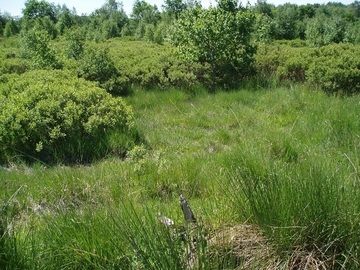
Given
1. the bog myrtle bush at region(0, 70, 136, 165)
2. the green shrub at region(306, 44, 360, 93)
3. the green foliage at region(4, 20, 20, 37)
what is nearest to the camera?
the bog myrtle bush at region(0, 70, 136, 165)

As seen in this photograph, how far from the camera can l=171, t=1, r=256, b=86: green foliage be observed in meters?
8.51

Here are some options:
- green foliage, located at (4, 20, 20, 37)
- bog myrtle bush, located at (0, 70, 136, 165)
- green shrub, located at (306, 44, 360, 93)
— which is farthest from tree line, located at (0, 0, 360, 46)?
bog myrtle bush, located at (0, 70, 136, 165)

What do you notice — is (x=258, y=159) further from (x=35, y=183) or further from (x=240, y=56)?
(x=240, y=56)

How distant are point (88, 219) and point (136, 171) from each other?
180 centimetres

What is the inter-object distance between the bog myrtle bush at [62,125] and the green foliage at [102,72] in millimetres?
2543

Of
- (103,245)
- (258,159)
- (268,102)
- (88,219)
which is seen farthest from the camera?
(268,102)

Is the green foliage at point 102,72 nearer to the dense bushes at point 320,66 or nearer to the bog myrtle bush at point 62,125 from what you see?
the bog myrtle bush at point 62,125

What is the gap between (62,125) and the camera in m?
5.04

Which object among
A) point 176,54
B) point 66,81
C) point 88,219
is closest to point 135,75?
point 176,54

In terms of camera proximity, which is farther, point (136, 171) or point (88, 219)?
point (136, 171)

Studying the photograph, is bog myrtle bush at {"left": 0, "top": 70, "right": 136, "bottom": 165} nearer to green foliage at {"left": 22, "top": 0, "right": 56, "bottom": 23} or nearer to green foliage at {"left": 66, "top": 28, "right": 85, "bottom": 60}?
green foliage at {"left": 66, "top": 28, "right": 85, "bottom": 60}

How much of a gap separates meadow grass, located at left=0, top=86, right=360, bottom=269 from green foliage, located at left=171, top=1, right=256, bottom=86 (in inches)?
97.1

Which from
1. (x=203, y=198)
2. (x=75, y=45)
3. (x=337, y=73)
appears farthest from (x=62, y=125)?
(x=337, y=73)

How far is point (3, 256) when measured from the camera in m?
2.01
